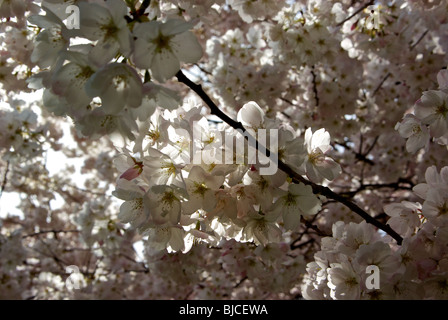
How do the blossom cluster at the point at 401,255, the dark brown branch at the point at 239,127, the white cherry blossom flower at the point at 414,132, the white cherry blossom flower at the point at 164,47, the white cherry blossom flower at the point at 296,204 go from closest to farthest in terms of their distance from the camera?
the white cherry blossom flower at the point at 164,47 → the dark brown branch at the point at 239,127 → the white cherry blossom flower at the point at 296,204 → the blossom cluster at the point at 401,255 → the white cherry blossom flower at the point at 414,132

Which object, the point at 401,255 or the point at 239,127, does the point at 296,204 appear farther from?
the point at 401,255

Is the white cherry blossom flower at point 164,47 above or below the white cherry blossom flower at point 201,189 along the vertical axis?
above

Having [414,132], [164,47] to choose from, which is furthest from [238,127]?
[414,132]

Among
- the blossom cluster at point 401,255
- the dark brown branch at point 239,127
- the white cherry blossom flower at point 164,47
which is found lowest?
the blossom cluster at point 401,255

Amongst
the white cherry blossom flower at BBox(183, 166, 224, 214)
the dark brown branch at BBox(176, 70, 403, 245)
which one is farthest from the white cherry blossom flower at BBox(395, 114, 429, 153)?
the white cherry blossom flower at BBox(183, 166, 224, 214)

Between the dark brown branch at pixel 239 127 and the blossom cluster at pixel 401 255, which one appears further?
the blossom cluster at pixel 401 255

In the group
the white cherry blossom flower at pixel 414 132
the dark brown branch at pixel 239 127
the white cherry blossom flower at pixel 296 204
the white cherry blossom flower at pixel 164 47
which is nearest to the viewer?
the white cherry blossom flower at pixel 164 47

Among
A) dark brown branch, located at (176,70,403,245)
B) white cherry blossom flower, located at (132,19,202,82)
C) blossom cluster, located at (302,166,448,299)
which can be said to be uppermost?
white cherry blossom flower, located at (132,19,202,82)

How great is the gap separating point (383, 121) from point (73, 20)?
414cm

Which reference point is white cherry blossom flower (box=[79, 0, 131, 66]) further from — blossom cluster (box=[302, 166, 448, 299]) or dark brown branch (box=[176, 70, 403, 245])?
blossom cluster (box=[302, 166, 448, 299])

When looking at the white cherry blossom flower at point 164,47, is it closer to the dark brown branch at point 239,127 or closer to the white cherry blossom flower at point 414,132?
Answer: the dark brown branch at point 239,127

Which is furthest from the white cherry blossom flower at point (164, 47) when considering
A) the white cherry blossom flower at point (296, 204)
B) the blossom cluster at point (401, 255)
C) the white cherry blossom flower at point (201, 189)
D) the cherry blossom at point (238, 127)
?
the blossom cluster at point (401, 255)

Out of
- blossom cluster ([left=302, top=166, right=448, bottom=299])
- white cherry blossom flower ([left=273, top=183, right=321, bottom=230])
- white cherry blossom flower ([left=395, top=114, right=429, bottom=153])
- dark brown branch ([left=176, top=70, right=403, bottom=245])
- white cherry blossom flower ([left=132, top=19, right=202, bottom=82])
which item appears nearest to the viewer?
white cherry blossom flower ([left=132, top=19, right=202, bottom=82])
